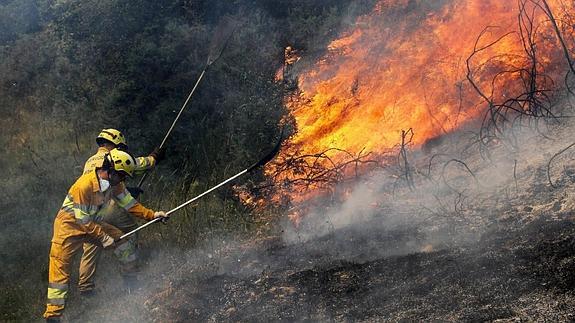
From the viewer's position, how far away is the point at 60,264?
641 cm

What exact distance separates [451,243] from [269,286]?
2108 mm

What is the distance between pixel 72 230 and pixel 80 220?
24 centimetres

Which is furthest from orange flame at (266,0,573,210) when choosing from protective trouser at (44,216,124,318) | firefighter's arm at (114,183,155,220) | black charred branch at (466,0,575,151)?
protective trouser at (44,216,124,318)

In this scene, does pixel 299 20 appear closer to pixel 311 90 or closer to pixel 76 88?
pixel 311 90

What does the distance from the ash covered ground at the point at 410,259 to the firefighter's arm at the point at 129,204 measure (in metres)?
0.93

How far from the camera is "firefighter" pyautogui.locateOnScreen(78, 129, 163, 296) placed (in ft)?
22.4

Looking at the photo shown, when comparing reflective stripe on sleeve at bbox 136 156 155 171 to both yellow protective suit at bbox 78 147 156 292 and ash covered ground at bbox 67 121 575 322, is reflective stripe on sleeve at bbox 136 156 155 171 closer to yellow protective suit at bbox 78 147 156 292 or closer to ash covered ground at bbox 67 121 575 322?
yellow protective suit at bbox 78 147 156 292

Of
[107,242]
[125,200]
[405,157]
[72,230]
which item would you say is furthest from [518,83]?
[72,230]

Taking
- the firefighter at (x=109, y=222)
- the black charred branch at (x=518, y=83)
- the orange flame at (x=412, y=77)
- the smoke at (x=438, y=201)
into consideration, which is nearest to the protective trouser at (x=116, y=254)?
the firefighter at (x=109, y=222)

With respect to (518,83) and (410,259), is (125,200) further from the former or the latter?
(518,83)

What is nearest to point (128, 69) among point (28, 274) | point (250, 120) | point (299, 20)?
point (250, 120)

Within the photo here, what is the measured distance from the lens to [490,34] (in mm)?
7793

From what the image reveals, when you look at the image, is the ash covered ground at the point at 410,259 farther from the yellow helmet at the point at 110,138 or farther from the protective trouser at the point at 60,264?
the yellow helmet at the point at 110,138

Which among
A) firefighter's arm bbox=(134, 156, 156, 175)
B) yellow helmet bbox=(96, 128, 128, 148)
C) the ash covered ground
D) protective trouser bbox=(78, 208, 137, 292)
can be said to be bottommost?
the ash covered ground
